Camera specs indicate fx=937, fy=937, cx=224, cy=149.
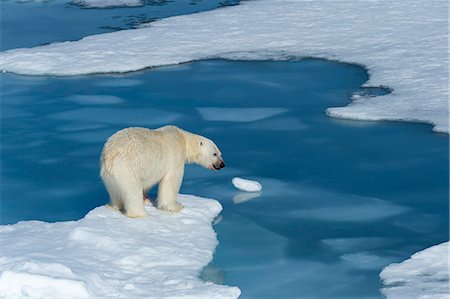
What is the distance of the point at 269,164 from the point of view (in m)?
7.66

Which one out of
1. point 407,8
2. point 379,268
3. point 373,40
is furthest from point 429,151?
point 407,8

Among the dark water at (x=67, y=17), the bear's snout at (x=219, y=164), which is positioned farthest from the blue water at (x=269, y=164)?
the dark water at (x=67, y=17)

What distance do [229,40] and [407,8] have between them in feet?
10.8

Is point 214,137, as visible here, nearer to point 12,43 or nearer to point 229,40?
point 229,40

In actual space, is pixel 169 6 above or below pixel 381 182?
above

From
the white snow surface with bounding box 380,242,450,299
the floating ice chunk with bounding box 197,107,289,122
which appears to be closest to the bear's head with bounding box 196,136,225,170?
the white snow surface with bounding box 380,242,450,299

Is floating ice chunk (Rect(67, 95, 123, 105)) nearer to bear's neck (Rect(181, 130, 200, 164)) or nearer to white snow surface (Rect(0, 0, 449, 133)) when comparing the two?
white snow surface (Rect(0, 0, 449, 133))

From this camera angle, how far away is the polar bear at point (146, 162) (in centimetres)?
616

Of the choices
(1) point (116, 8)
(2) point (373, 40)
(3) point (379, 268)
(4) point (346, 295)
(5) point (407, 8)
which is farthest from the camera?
(1) point (116, 8)

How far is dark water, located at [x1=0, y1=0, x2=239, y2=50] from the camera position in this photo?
43.1ft

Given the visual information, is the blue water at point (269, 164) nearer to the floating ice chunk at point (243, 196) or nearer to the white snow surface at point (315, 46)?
the floating ice chunk at point (243, 196)

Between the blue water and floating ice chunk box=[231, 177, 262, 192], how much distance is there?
6 centimetres

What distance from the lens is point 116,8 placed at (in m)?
15.1

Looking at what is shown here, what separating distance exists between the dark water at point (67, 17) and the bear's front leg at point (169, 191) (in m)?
6.64
